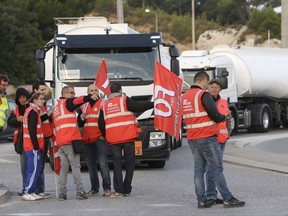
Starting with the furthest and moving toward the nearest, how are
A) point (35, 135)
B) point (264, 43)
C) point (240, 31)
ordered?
point (240, 31), point (264, 43), point (35, 135)

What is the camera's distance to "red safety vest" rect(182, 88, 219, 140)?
39.0 ft

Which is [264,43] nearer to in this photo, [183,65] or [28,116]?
[183,65]

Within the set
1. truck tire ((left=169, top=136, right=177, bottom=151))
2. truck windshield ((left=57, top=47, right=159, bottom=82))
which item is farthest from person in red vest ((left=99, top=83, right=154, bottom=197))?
truck tire ((left=169, top=136, right=177, bottom=151))

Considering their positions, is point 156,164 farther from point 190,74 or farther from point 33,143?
point 190,74

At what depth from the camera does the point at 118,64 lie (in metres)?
17.8

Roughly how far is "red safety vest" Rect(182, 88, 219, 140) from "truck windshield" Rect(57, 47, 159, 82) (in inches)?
225

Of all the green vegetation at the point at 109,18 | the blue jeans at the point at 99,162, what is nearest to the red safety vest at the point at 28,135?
the blue jeans at the point at 99,162

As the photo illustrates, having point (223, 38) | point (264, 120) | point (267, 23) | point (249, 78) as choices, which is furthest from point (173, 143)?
point (223, 38)

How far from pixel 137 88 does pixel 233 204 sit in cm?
604

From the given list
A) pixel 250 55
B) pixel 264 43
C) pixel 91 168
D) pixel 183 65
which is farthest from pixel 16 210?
pixel 264 43

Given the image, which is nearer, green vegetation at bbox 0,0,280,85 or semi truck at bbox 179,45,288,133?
semi truck at bbox 179,45,288,133

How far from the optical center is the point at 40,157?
13.3 meters

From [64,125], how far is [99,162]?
41.5 inches

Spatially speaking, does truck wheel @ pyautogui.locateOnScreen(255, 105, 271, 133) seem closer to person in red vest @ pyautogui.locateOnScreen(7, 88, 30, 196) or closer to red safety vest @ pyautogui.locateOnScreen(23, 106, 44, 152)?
person in red vest @ pyautogui.locateOnScreen(7, 88, 30, 196)
